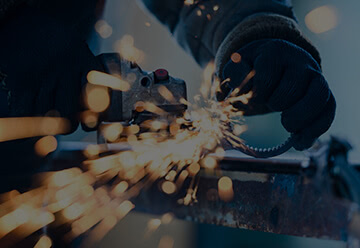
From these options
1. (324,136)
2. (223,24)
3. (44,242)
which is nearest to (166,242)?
(324,136)

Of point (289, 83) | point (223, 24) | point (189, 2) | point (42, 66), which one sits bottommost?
point (289, 83)

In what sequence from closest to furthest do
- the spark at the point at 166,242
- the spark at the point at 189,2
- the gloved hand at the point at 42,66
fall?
the gloved hand at the point at 42,66
the spark at the point at 189,2
the spark at the point at 166,242

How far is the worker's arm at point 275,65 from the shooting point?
825mm

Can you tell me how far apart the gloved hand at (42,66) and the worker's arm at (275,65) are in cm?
46

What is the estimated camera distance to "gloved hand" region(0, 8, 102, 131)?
30.5 inches

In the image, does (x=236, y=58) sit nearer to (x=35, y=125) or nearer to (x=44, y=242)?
(x=35, y=125)

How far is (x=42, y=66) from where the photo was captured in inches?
31.0

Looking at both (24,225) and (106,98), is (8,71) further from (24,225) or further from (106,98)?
(24,225)

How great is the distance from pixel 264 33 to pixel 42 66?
2.30ft

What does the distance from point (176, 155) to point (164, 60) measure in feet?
8.05

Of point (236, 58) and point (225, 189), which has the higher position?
point (236, 58)

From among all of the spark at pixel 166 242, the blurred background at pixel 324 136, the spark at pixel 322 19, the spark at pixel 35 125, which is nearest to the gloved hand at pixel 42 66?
the spark at pixel 35 125

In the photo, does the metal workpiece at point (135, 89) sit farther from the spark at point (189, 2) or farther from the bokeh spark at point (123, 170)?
the spark at point (189, 2)

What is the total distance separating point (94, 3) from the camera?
1.22 metres
